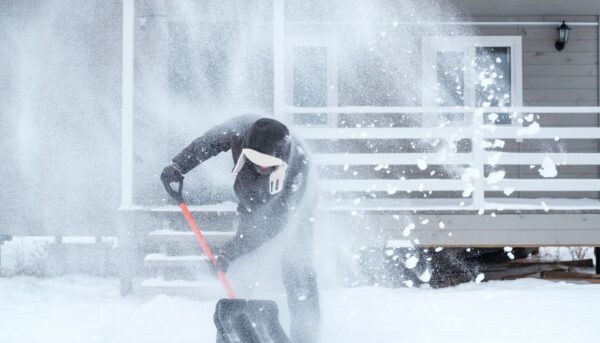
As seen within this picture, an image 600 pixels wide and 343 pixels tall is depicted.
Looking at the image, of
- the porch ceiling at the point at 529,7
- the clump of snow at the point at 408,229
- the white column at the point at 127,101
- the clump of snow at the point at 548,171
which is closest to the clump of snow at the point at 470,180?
the clump of snow at the point at 408,229

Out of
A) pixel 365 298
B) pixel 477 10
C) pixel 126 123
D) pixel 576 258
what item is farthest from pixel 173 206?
pixel 576 258

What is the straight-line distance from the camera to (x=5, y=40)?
8109mm

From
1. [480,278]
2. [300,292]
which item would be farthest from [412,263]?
[300,292]

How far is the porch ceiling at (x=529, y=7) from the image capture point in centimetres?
808

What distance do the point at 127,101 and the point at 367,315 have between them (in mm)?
3380

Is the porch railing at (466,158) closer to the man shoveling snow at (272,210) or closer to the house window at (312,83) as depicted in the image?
the house window at (312,83)

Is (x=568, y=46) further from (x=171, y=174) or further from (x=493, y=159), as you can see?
(x=171, y=174)

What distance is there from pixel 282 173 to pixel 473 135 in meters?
3.75

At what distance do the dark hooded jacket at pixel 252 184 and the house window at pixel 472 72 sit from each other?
5095 millimetres

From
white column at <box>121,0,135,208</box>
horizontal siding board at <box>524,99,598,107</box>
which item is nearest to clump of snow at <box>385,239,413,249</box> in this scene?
white column at <box>121,0,135,208</box>

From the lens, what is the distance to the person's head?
3.50 m

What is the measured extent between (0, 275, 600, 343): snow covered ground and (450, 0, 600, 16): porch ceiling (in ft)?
11.9

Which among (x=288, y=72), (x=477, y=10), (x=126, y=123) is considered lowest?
(x=126, y=123)

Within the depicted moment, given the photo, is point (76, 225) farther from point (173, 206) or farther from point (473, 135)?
point (473, 135)
